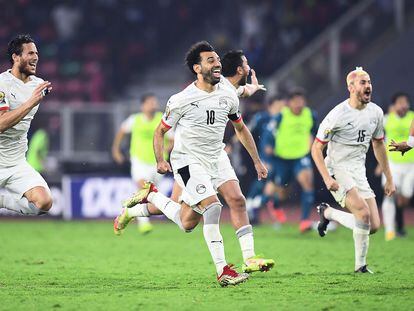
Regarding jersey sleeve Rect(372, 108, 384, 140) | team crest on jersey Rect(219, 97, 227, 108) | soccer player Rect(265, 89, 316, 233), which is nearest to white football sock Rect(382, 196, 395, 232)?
soccer player Rect(265, 89, 316, 233)

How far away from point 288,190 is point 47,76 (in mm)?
8712

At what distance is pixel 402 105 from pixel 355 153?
16.1 ft

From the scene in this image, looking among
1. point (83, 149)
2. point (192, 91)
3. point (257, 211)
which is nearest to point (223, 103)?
point (192, 91)

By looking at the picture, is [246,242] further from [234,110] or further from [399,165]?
[399,165]

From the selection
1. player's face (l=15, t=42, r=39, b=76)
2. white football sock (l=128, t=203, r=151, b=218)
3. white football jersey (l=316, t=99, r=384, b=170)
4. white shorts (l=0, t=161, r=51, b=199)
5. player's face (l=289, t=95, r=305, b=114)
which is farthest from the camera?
player's face (l=289, t=95, r=305, b=114)

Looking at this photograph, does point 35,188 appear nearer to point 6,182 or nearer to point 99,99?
point 6,182

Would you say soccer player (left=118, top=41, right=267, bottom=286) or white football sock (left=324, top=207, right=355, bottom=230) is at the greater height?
soccer player (left=118, top=41, right=267, bottom=286)

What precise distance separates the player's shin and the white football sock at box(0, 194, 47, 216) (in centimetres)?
183

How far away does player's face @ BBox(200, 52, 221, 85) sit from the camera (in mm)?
10117

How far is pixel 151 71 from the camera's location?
2861 cm

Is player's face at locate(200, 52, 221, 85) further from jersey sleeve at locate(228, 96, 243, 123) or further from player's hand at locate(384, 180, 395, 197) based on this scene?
player's hand at locate(384, 180, 395, 197)

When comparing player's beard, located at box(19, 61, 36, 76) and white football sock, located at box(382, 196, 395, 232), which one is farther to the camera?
white football sock, located at box(382, 196, 395, 232)

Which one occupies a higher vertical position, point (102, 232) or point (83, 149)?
point (83, 149)

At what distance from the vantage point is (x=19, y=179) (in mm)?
10523
